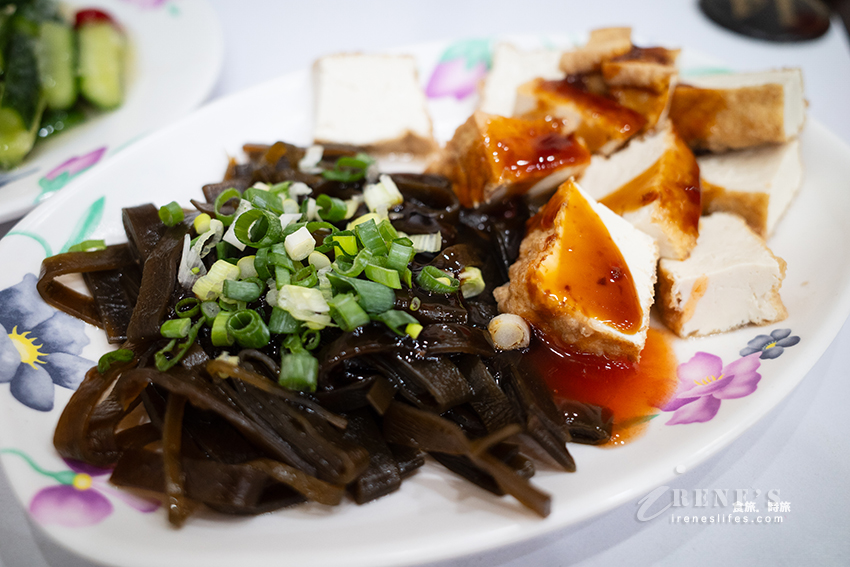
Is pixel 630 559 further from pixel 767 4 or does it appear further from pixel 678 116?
pixel 767 4

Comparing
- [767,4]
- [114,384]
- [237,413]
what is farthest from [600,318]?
[767,4]

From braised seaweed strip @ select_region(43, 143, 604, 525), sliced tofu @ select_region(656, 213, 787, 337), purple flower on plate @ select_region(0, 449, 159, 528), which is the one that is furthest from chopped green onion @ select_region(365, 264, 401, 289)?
→ sliced tofu @ select_region(656, 213, 787, 337)

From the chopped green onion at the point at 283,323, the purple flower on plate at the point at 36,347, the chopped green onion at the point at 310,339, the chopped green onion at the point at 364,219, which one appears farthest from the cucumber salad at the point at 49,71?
the chopped green onion at the point at 310,339

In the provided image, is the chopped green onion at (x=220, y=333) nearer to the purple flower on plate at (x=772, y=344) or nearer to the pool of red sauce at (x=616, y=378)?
the pool of red sauce at (x=616, y=378)

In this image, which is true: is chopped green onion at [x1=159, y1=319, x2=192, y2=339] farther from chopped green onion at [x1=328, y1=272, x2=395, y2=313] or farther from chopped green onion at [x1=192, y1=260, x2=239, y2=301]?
chopped green onion at [x1=328, y1=272, x2=395, y2=313]

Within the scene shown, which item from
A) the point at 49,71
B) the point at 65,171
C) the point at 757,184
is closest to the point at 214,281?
the point at 65,171

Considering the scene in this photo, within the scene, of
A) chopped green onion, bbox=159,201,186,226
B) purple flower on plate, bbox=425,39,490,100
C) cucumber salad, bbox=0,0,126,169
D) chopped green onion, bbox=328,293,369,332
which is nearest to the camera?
chopped green onion, bbox=328,293,369,332

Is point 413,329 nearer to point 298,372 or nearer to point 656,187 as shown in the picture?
point 298,372
